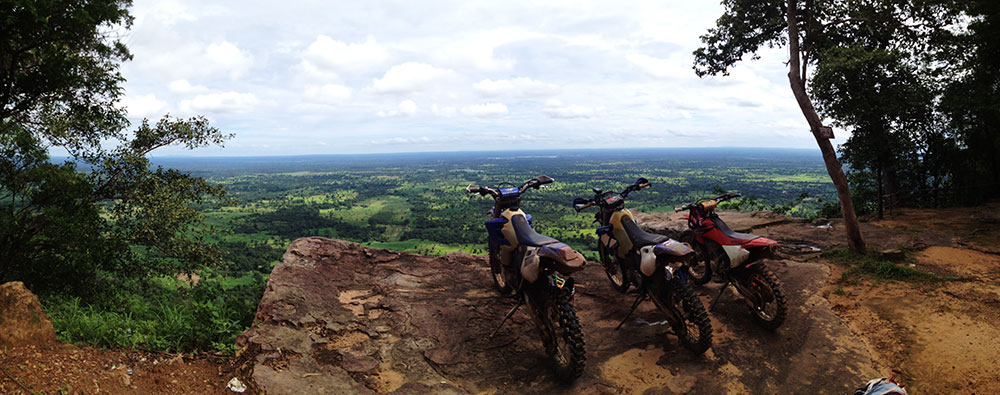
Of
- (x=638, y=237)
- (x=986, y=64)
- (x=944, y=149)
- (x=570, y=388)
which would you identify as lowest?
(x=570, y=388)

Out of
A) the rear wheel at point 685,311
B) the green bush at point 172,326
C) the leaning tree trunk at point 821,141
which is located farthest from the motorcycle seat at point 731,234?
the green bush at point 172,326

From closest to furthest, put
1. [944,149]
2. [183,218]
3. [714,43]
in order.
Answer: [183,218] → [714,43] → [944,149]

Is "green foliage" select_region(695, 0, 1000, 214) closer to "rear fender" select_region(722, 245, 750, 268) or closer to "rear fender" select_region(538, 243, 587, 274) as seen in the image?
"rear fender" select_region(722, 245, 750, 268)

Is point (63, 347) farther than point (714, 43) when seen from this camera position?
No

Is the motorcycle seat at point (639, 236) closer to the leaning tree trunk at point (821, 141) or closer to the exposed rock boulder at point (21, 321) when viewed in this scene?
the leaning tree trunk at point (821, 141)

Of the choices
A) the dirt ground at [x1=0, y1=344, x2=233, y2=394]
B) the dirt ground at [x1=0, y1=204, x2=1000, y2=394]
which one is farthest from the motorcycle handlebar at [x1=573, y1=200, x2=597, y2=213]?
the dirt ground at [x1=0, y1=344, x2=233, y2=394]

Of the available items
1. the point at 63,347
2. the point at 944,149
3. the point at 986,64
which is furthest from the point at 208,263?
the point at 944,149

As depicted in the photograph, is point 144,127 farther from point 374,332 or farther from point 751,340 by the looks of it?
point 751,340

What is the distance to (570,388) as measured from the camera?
395 centimetres

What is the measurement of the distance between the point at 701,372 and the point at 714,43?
8432 millimetres

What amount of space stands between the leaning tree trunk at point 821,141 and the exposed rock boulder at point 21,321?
10.4 metres

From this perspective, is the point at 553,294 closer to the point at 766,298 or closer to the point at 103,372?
the point at 766,298

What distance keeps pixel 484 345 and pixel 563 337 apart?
113 centimetres

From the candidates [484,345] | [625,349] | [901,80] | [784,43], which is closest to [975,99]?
[901,80]
